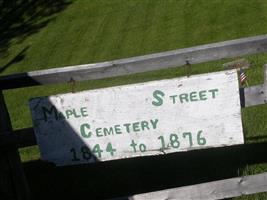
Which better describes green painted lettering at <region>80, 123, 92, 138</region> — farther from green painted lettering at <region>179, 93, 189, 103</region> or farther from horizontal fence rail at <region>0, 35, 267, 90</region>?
green painted lettering at <region>179, 93, 189, 103</region>

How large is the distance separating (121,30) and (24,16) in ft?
15.0

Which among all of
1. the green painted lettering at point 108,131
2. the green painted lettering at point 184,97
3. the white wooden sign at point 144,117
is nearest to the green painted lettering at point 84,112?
the white wooden sign at point 144,117

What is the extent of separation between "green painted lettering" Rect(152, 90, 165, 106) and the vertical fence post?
112 cm

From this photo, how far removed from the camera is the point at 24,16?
19.9 meters

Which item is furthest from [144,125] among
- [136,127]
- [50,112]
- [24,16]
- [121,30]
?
[24,16]

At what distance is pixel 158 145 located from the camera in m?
4.57

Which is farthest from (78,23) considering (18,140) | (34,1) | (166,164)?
(18,140)

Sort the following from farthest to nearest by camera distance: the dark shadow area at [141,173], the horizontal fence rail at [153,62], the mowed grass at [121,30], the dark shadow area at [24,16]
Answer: the dark shadow area at [24,16], the mowed grass at [121,30], the dark shadow area at [141,173], the horizontal fence rail at [153,62]

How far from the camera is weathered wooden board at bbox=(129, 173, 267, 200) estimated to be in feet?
15.1

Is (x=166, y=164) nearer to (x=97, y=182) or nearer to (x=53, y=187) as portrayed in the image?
(x=97, y=182)

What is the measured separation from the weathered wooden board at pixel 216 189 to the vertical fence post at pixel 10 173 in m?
0.99

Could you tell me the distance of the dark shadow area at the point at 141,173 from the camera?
19.6 feet

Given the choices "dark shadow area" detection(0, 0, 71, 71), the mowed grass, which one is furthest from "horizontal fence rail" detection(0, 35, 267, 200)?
"dark shadow area" detection(0, 0, 71, 71)

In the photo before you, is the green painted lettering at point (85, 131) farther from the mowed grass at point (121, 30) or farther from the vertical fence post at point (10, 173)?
the mowed grass at point (121, 30)
